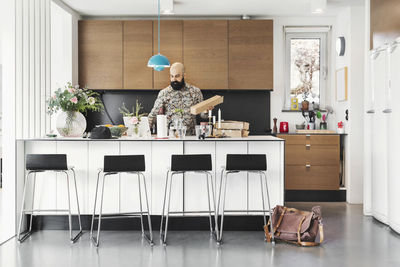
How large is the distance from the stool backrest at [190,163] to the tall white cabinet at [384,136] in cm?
217

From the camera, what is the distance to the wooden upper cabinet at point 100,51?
6.72 m

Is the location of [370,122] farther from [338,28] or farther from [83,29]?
[83,29]

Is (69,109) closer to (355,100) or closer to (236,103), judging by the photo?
(236,103)

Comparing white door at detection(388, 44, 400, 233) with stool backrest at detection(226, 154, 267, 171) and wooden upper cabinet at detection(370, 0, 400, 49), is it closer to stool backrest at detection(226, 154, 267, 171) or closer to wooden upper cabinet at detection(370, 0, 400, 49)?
wooden upper cabinet at detection(370, 0, 400, 49)

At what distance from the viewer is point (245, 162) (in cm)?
417

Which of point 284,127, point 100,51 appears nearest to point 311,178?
point 284,127

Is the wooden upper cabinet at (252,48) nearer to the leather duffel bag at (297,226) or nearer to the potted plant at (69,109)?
the potted plant at (69,109)

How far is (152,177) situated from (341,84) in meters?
3.68

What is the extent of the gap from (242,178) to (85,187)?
1.82 m

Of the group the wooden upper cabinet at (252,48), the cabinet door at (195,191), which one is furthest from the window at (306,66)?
the cabinet door at (195,191)

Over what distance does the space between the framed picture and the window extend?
47 cm

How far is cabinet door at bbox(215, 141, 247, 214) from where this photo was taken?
4582 millimetres

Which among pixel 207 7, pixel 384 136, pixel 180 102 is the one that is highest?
pixel 207 7

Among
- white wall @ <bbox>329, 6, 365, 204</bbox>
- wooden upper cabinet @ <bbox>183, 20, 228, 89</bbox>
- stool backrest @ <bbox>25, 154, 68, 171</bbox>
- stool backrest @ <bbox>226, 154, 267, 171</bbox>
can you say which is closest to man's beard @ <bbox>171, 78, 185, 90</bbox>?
wooden upper cabinet @ <bbox>183, 20, 228, 89</bbox>
